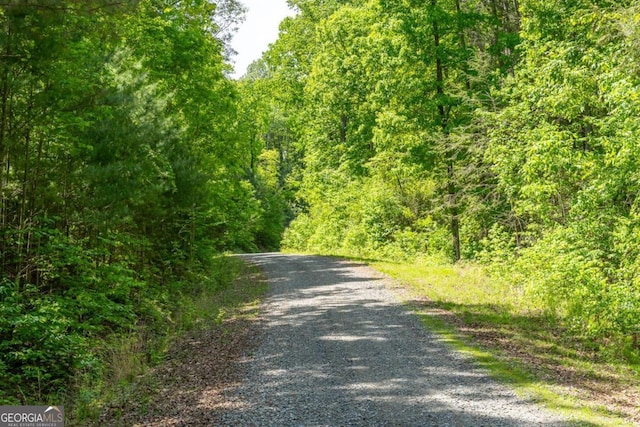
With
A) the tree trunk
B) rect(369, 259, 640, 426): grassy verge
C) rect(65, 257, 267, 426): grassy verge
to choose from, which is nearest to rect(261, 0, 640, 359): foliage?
the tree trunk

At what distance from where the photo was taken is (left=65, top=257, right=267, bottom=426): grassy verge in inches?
294

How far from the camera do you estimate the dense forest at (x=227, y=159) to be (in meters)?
8.82

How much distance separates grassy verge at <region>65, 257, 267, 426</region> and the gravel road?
1.35 m

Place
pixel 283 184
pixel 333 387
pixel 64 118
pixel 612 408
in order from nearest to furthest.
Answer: pixel 612 408
pixel 333 387
pixel 64 118
pixel 283 184

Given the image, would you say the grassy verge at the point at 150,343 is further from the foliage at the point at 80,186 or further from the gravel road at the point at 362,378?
the gravel road at the point at 362,378

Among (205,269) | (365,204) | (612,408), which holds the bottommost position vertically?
(612,408)

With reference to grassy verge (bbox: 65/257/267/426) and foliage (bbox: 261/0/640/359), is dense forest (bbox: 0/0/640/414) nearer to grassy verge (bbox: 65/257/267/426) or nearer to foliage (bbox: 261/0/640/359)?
foliage (bbox: 261/0/640/359)

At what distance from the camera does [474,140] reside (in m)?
18.8

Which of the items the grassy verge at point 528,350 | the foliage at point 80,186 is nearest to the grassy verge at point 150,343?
the foliage at point 80,186

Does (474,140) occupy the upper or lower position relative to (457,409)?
upper

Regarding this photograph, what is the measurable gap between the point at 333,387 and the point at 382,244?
20.2 metres

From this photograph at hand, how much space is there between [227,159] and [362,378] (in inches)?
555

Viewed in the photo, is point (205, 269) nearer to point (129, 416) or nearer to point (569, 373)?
point (129, 416)

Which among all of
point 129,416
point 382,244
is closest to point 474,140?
A: point 382,244
